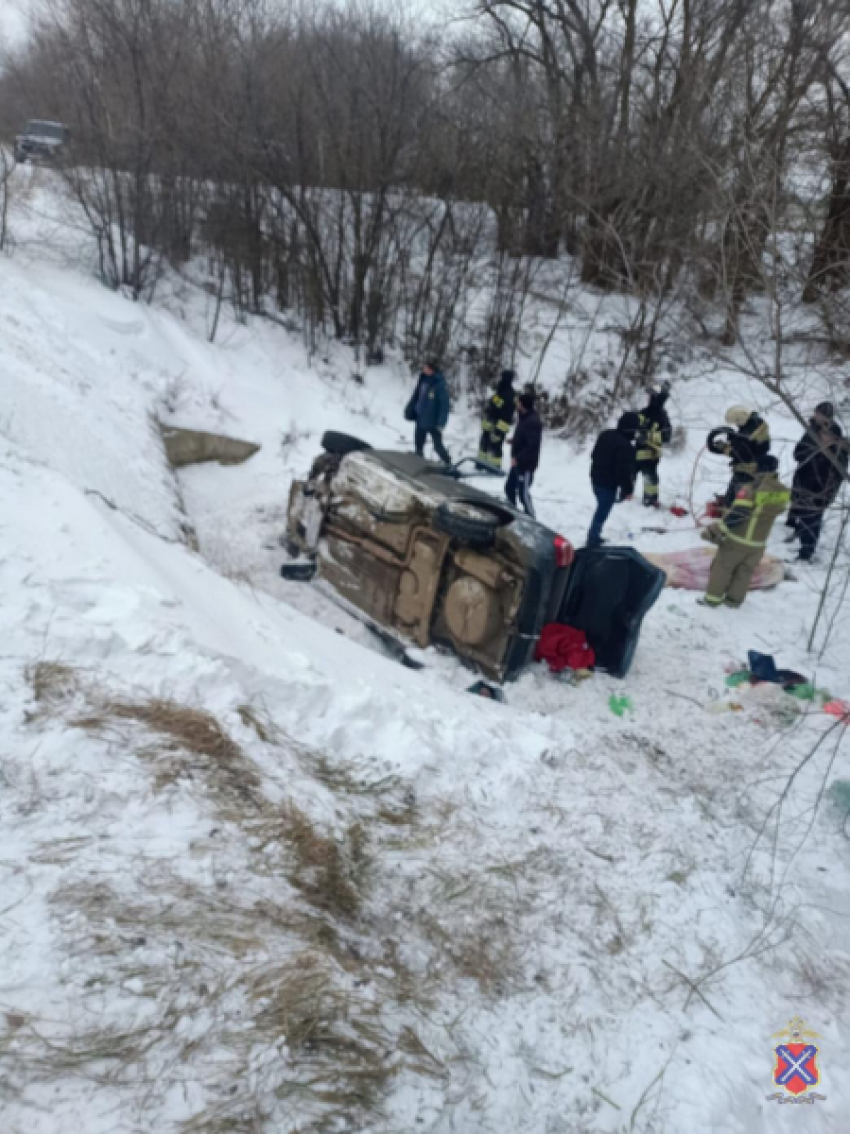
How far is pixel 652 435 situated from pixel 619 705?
449 cm

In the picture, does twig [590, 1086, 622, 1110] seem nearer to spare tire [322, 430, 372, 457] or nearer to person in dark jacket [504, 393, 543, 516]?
spare tire [322, 430, 372, 457]

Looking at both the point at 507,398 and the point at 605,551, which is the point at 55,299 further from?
the point at 605,551

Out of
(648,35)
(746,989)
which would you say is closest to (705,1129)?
(746,989)

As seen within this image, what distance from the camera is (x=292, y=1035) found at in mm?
2311

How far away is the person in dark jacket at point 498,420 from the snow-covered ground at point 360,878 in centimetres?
516

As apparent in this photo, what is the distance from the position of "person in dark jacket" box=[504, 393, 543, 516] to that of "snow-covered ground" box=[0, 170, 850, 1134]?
3.31 metres

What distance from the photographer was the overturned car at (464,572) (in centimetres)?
543

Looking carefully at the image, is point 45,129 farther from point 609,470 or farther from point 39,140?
point 609,470

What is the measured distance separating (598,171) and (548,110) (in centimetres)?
241

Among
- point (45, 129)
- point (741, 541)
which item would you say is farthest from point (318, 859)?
point (45, 129)

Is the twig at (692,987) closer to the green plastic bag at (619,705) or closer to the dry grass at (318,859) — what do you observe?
the dry grass at (318,859)

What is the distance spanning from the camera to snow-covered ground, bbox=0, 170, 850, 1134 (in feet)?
7.39

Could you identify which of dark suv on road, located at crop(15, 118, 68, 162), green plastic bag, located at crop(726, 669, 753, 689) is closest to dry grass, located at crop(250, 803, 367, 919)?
green plastic bag, located at crop(726, 669, 753, 689)

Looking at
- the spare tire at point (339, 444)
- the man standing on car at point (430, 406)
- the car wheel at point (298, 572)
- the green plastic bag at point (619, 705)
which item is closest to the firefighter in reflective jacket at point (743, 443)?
the green plastic bag at point (619, 705)
